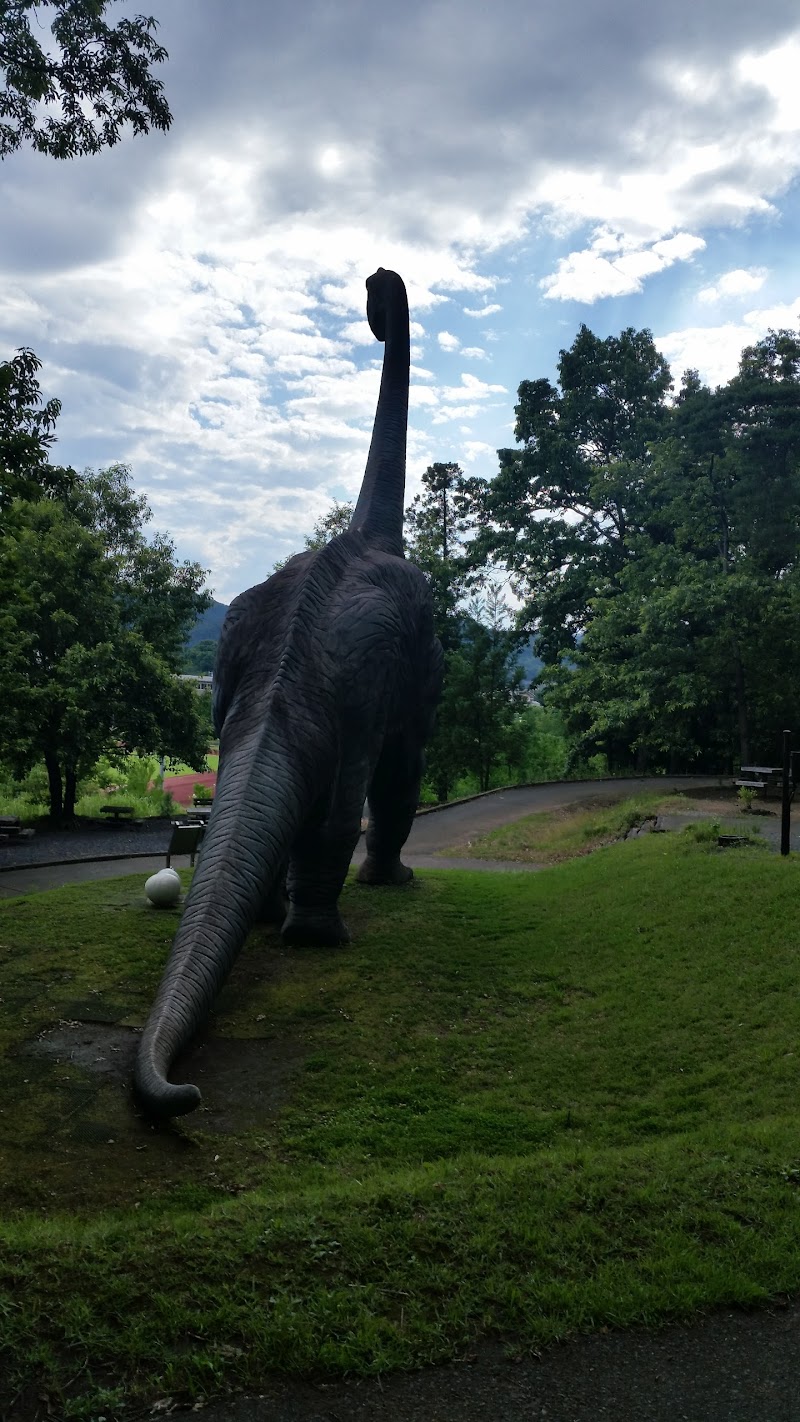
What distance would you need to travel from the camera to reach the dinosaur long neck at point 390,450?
9.88 m

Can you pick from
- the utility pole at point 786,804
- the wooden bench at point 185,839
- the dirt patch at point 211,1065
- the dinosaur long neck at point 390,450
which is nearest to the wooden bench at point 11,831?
the wooden bench at point 185,839

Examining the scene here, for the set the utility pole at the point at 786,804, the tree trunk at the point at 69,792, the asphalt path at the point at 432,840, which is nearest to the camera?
the utility pole at the point at 786,804

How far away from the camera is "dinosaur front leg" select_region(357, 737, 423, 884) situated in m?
9.10

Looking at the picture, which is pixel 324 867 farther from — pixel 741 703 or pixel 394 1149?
pixel 741 703

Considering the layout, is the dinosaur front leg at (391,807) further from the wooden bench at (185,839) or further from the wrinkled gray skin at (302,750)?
the wooden bench at (185,839)

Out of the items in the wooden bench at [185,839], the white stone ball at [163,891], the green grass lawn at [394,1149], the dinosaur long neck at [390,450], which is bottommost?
the green grass lawn at [394,1149]

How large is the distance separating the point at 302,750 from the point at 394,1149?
268 centimetres

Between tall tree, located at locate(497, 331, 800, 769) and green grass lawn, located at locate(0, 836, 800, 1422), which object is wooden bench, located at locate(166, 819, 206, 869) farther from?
tall tree, located at locate(497, 331, 800, 769)

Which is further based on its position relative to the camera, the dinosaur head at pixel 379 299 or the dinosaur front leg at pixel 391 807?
the dinosaur head at pixel 379 299

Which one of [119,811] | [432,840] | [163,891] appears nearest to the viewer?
[163,891]

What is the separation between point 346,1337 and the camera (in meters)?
3.02

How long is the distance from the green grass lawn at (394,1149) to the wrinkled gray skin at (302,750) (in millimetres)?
555

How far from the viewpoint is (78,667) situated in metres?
16.8

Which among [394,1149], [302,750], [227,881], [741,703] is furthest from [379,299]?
[741,703]
